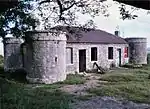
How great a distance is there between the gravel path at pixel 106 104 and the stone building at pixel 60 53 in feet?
9.49

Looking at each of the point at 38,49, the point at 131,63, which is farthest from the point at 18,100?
the point at 131,63

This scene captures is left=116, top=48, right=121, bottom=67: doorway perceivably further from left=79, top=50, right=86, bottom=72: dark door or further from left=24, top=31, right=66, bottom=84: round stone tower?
left=24, top=31, right=66, bottom=84: round stone tower

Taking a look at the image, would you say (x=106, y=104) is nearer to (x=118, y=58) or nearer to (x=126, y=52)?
(x=118, y=58)

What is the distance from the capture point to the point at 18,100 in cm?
1027

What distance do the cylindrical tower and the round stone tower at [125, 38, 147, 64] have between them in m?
14.2

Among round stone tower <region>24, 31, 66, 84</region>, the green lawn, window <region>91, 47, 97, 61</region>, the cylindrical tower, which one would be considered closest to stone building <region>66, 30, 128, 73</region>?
window <region>91, 47, 97, 61</region>

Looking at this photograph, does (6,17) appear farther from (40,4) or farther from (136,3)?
(136,3)

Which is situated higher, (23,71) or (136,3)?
(136,3)

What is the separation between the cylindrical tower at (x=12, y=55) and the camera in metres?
26.2

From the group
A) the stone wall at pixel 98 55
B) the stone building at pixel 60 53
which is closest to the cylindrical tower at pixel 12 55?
the stone building at pixel 60 53

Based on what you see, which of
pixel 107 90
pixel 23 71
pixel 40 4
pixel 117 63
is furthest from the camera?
pixel 117 63

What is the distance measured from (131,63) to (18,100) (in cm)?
2595

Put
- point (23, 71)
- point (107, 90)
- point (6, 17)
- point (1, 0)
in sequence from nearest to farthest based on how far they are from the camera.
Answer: point (1, 0) < point (6, 17) < point (107, 90) < point (23, 71)

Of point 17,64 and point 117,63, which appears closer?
point 17,64
